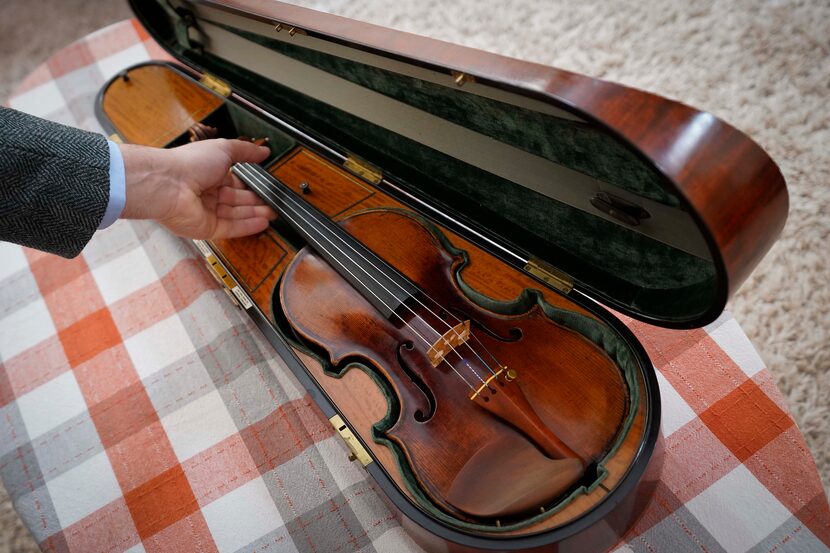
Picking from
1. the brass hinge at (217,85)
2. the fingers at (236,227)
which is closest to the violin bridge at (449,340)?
the fingers at (236,227)

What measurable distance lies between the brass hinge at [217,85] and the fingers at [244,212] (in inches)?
14.6

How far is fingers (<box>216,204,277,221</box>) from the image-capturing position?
48.5 inches

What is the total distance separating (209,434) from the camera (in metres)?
1.19

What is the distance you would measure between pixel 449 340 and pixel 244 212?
56 centimetres

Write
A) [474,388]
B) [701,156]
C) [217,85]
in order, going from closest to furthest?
[701,156] → [474,388] → [217,85]

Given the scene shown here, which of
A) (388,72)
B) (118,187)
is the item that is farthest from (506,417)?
(118,187)

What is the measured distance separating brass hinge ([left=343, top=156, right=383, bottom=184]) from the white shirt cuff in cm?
43

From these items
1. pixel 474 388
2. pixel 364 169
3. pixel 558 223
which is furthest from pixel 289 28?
pixel 474 388

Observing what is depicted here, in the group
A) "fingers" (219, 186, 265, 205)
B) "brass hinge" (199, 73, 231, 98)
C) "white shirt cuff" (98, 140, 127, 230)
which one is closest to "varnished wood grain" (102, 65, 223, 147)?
"brass hinge" (199, 73, 231, 98)

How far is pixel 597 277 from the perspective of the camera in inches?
39.4

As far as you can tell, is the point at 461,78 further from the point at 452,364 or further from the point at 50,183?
Answer: the point at 50,183

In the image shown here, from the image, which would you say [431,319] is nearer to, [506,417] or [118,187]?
[506,417]

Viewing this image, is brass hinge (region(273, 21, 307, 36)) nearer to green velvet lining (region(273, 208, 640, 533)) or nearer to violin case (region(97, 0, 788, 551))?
violin case (region(97, 0, 788, 551))

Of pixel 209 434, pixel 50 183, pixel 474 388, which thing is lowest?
pixel 209 434
